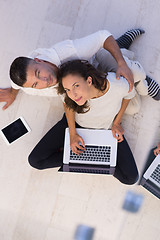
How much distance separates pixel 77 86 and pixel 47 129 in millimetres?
590

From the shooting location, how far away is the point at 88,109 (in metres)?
1.18

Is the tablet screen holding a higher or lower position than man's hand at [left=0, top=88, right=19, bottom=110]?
lower

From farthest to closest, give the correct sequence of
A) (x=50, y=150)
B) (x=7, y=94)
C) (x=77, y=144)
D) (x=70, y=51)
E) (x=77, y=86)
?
(x=7, y=94) < (x=50, y=150) < (x=77, y=144) < (x=70, y=51) < (x=77, y=86)

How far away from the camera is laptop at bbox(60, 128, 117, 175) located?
1.26 meters

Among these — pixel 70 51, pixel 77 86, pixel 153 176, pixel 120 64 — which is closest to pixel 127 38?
pixel 120 64

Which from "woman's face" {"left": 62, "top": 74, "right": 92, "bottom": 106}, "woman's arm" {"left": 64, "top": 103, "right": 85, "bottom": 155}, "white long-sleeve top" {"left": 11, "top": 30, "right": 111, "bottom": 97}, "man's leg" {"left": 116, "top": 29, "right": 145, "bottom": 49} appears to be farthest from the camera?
"man's leg" {"left": 116, "top": 29, "right": 145, "bottom": 49}

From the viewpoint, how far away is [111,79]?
1.07 meters

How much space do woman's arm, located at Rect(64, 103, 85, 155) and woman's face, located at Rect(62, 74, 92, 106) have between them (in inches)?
9.6

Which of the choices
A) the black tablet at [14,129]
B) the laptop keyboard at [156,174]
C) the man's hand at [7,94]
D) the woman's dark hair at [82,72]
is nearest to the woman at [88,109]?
the woman's dark hair at [82,72]

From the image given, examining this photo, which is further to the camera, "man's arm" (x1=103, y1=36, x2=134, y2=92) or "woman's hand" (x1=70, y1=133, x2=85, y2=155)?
"woman's hand" (x1=70, y1=133, x2=85, y2=155)

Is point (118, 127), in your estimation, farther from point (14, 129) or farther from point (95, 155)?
point (14, 129)

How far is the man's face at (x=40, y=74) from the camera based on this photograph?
995 mm

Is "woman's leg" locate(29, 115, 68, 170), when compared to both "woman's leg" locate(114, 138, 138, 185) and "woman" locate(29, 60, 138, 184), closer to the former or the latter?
"woman" locate(29, 60, 138, 184)

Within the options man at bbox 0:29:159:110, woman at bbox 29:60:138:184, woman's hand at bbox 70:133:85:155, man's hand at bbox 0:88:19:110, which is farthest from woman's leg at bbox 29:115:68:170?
man's hand at bbox 0:88:19:110
